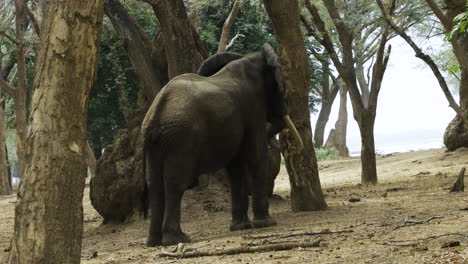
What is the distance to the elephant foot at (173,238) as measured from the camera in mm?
8555

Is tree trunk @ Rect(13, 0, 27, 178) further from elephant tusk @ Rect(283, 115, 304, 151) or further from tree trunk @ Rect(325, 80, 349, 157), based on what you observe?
tree trunk @ Rect(325, 80, 349, 157)

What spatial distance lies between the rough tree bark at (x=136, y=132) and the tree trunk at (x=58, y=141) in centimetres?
693

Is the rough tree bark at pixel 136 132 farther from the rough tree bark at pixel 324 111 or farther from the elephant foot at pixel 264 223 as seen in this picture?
the rough tree bark at pixel 324 111

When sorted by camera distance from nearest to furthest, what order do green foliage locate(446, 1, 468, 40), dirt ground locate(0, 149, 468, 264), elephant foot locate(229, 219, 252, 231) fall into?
green foliage locate(446, 1, 468, 40)
dirt ground locate(0, 149, 468, 264)
elephant foot locate(229, 219, 252, 231)

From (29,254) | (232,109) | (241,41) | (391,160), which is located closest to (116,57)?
(241,41)

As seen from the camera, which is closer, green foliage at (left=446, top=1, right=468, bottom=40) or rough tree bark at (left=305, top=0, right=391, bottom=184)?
green foliage at (left=446, top=1, right=468, bottom=40)

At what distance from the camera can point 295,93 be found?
1104cm

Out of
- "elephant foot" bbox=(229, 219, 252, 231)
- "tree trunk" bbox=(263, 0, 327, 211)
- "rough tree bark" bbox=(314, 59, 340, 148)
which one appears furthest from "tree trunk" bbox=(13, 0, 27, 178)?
"rough tree bark" bbox=(314, 59, 340, 148)

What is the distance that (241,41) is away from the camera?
28641 millimetres

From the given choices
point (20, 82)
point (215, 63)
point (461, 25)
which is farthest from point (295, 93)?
point (20, 82)

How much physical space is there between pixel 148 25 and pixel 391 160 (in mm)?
10151

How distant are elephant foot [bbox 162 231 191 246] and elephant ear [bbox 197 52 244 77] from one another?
299 cm

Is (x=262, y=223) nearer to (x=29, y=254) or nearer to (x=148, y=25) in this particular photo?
(x=29, y=254)

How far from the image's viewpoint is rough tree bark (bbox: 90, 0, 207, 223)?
40.7 feet
